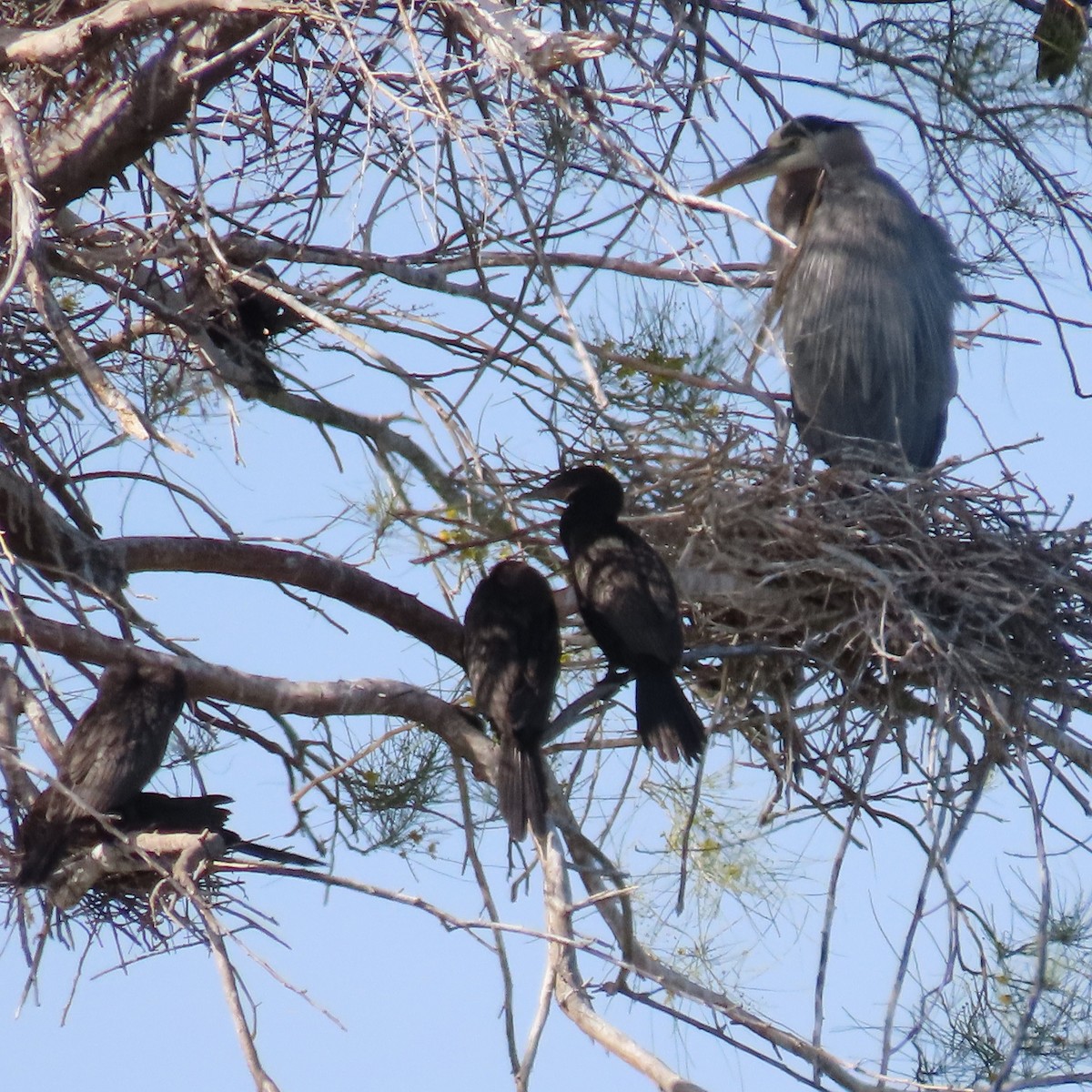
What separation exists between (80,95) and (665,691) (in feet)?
6.08

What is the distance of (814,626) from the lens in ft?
13.0

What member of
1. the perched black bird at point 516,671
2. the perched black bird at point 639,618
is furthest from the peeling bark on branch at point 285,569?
the perched black bird at point 639,618

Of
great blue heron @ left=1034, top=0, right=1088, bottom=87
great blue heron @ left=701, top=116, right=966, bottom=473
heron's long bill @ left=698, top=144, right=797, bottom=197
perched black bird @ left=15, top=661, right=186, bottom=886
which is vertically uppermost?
heron's long bill @ left=698, top=144, right=797, bottom=197

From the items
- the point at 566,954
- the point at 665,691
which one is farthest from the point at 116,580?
the point at 566,954

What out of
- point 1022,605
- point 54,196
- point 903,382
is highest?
point 903,382

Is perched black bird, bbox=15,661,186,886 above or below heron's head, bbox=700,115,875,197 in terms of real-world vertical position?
below

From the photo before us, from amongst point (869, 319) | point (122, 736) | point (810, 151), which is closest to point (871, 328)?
point (869, 319)

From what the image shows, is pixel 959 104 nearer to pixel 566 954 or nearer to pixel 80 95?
pixel 80 95

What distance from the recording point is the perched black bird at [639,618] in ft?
11.7

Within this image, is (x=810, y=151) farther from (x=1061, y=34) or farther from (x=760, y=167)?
(x=1061, y=34)

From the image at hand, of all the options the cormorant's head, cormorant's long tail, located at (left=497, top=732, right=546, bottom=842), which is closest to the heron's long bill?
the cormorant's head

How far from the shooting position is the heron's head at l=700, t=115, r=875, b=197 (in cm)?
566

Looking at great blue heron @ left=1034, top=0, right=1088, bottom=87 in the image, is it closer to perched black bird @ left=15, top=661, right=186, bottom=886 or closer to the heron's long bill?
the heron's long bill

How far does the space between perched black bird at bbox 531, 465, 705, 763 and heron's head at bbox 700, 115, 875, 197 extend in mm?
2245
